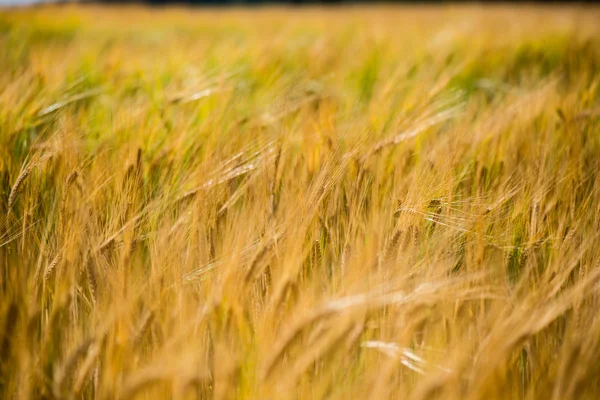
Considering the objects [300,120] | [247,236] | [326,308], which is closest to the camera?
[326,308]

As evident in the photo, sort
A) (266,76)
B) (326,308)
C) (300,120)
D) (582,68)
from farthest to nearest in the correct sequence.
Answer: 1. (582,68)
2. (266,76)
3. (300,120)
4. (326,308)

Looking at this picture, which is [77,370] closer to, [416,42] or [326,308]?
[326,308]

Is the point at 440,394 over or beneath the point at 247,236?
beneath

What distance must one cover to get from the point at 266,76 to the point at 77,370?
134 cm

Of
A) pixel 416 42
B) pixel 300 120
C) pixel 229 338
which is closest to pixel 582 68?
pixel 416 42

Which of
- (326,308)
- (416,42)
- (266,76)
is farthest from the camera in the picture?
(416,42)

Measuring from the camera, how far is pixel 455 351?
53 centimetres

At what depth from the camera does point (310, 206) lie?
695 millimetres

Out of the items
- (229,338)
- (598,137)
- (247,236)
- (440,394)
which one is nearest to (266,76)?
(598,137)

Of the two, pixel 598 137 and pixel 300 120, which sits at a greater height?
pixel 300 120

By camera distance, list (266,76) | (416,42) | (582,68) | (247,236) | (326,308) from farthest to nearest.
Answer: (416,42)
(582,68)
(266,76)
(247,236)
(326,308)

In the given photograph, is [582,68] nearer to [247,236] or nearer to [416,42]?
[416,42]

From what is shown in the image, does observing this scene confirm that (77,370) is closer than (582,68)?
Yes

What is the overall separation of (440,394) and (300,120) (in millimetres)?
748
